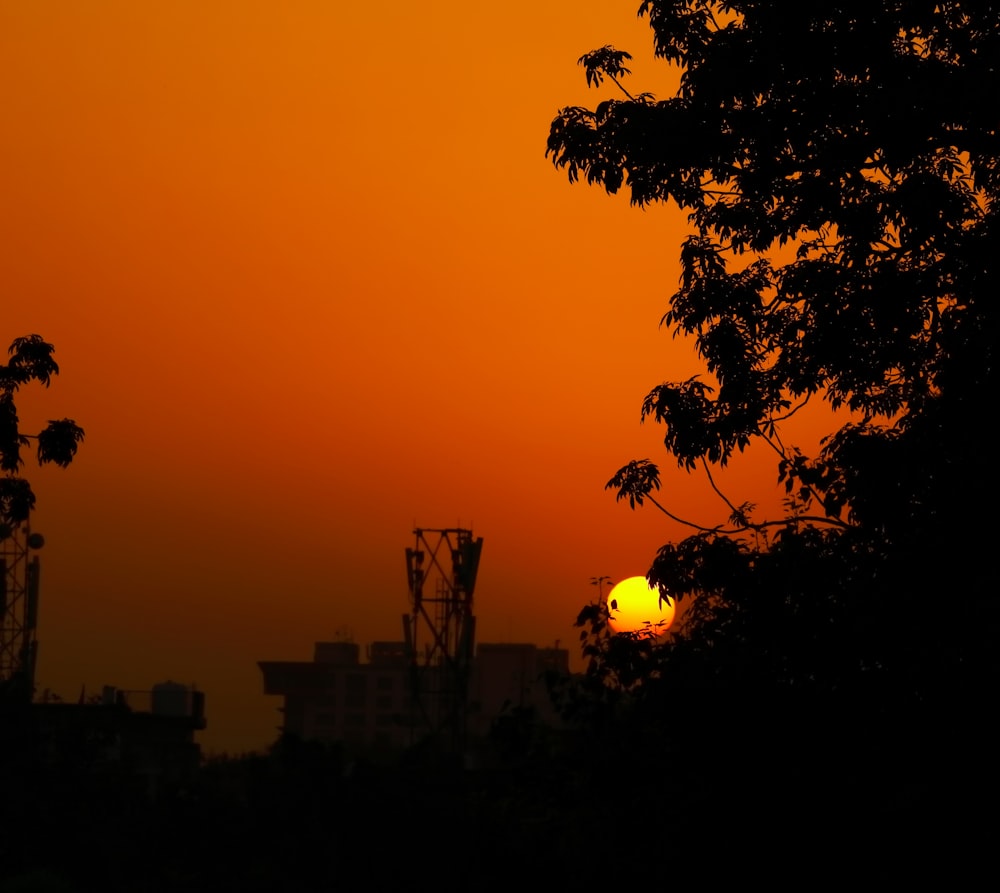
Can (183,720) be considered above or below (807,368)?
above

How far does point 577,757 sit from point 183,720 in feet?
312

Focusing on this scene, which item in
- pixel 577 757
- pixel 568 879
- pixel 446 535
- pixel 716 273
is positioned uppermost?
pixel 446 535

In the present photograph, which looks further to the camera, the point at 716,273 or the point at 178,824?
the point at 178,824

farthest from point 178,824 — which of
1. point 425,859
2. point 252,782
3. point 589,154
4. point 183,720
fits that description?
point 183,720

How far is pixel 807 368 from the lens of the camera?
15.9 meters

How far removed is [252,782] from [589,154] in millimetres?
47416

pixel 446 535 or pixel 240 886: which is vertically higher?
pixel 446 535

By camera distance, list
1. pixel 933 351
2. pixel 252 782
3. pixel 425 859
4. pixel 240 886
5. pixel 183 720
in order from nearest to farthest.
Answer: pixel 933 351
pixel 425 859
pixel 240 886
pixel 252 782
pixel 183 720

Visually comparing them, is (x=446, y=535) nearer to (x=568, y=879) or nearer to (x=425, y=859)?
(x=425, y=859)

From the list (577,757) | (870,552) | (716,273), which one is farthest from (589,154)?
(577,757)

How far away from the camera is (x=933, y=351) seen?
50.3 feet

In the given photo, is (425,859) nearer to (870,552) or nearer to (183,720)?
(870,552)

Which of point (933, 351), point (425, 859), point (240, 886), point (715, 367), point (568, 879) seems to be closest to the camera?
point (933, 351)

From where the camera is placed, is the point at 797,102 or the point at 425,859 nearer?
the point at 797,102
